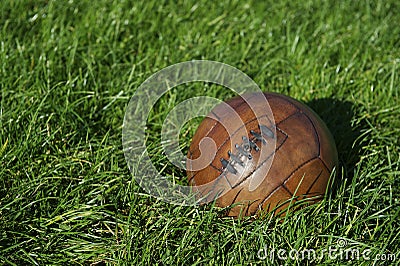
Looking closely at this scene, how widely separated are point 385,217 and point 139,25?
9.96 ft

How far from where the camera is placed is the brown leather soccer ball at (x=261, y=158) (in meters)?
3.39

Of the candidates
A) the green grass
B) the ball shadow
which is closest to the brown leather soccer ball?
the green grass

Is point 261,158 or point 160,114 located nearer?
point 261,158

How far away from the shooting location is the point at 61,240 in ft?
Answer: 11.5

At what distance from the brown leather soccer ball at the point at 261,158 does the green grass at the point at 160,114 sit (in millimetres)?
138

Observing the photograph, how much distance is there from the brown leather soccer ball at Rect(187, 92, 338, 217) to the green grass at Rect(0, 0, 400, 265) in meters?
0.14

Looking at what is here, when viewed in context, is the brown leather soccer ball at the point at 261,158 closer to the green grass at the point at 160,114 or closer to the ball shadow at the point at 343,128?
the green grass at the point at 160,114

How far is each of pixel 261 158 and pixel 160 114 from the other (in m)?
1.40

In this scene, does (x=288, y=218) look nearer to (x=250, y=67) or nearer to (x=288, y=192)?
(x=288, y=192)

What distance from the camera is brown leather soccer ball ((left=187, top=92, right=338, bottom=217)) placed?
11.1ft

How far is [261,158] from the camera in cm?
340

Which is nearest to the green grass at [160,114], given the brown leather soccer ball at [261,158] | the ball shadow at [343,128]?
the ball shadow at [343,128]

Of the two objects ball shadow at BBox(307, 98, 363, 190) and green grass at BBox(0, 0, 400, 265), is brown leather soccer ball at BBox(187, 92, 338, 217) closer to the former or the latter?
green grass at BBox(0, 0, 400, 265)

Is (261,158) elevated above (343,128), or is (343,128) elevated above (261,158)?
(261,158)
